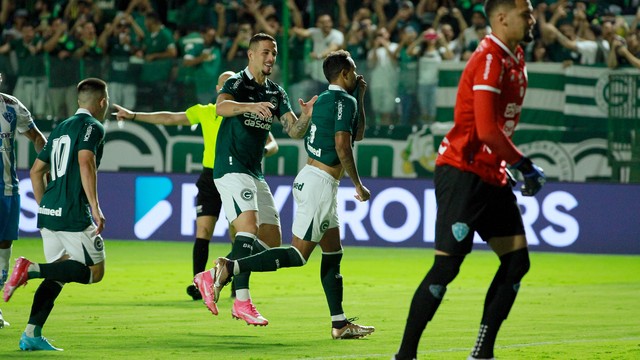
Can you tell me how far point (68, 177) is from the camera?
8227 millimetres

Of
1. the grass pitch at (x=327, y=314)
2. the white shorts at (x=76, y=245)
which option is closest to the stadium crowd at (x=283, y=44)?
the grass pitch at (x=327, y=314)

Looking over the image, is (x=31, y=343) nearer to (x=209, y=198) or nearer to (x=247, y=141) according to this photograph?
(x=247, y=141)

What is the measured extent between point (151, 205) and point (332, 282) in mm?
9807

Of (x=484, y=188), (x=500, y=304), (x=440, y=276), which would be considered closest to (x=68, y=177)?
(x=440, y=276)

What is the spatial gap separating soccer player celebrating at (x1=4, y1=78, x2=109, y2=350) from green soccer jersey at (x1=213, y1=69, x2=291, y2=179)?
1.52 m

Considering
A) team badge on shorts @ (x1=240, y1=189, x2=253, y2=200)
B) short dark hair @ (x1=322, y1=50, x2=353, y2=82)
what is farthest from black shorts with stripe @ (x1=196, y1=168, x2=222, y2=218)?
short dark hair @ (x1=322, y1=50, x2=353, y2=82)

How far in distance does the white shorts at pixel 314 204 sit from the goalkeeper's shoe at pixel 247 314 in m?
0.69

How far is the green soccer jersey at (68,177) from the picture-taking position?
26.7ft

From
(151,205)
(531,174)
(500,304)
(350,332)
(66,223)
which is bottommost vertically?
(151,205)

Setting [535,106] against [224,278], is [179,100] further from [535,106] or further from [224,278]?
[224,278]

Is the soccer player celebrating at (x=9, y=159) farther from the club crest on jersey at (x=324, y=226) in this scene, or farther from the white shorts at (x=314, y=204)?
the club crest on jersey at (x=324, y=226)

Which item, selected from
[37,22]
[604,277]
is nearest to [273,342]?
[604,277]

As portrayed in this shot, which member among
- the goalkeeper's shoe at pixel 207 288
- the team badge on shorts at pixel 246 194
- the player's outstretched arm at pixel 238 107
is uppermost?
the player's outstretched arm at pixel 238 107

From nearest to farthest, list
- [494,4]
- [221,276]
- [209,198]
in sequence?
[494,4] → [221,276] → [209,198]
